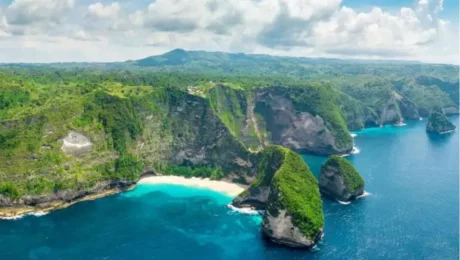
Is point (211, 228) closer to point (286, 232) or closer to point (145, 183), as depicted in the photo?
point (286, 232)

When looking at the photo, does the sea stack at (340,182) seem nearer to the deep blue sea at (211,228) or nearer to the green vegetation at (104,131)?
the deep blue sea at (211,228)

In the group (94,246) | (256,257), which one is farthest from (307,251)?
(94,246)

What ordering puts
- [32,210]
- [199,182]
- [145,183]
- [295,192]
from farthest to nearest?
1. [199,182]
2. [145,183]
3. [32,210]
4. [295,192]

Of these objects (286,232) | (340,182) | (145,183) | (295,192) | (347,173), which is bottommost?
(145,183)

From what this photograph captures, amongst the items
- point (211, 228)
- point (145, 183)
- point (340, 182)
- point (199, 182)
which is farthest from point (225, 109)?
point (211, 228)

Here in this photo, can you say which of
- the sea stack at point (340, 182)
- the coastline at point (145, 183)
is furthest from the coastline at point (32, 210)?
the sea stack at point (340, 182)

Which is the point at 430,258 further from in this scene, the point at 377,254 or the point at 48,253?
the point at 48,253

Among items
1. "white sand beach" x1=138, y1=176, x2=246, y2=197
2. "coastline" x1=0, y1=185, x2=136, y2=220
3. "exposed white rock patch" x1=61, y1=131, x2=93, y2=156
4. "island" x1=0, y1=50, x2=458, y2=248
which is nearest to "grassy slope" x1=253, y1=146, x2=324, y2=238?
"island" x1=0, y1=50, x2=458, y2=248
